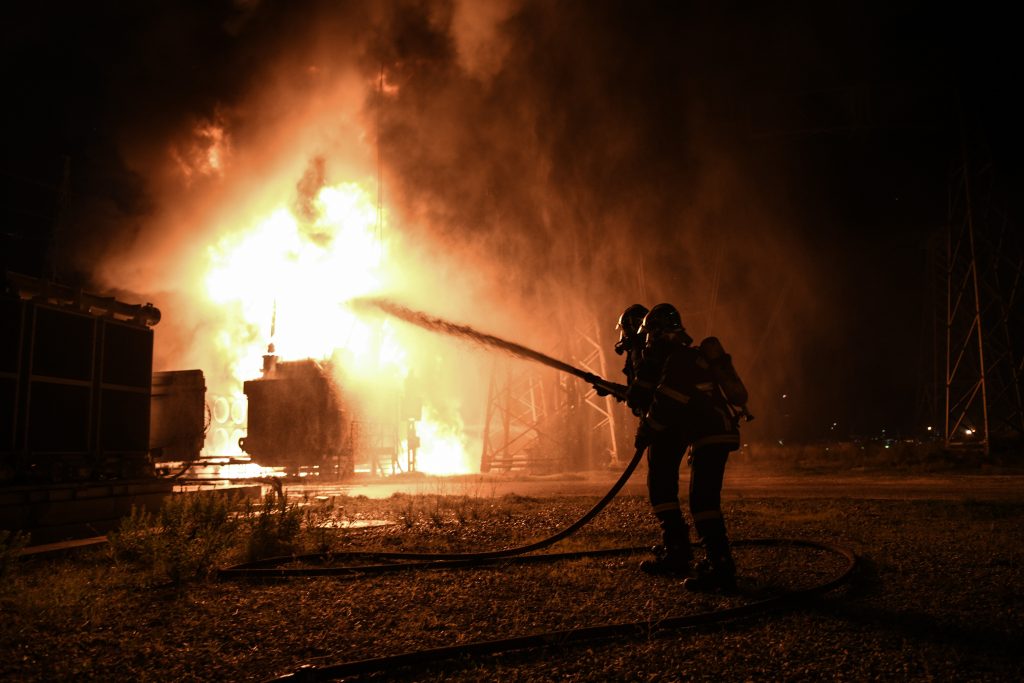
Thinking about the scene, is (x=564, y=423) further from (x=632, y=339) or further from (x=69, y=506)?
(x=632, y=339)

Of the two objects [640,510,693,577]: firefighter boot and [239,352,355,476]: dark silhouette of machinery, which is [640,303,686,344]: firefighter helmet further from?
[239,352,355,476]: dark silhouette of machinery

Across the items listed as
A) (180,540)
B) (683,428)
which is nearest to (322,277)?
(180,540)

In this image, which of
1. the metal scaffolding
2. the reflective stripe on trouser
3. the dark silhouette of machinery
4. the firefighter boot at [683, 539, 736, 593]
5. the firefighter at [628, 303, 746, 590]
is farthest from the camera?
the metal scaffolding

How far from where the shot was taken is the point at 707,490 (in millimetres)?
5582

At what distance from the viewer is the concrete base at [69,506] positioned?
8617 millimetres

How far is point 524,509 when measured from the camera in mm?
11312

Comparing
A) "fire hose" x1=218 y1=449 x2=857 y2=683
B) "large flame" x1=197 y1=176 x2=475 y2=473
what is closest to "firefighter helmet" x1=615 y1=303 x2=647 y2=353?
"fire hose" x1=218 y1=449 x2=857 y2=683

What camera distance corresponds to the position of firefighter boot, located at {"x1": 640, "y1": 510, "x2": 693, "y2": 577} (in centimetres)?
585

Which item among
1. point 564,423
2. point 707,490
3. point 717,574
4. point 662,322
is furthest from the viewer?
point 564,423

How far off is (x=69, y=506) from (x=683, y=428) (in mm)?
8309

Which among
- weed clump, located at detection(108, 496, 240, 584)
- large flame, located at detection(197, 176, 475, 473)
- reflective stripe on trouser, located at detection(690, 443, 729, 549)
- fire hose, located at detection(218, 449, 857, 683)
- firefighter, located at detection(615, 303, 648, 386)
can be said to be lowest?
fire hose, located at detection(218, 449, 857, 683)

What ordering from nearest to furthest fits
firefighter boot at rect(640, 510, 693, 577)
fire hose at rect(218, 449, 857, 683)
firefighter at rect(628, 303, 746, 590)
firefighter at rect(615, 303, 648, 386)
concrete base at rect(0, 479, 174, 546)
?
fire hose at rect(218, 449, 857, 683), firefighter at rect(628, 303, 746, 590), firefighter boot at rect(640, 510, 693, 577), firefighter at rect(615, 303, 648, 386), concrete base at rect(0, 479, 174, 546)

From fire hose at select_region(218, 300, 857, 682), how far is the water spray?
0.03m

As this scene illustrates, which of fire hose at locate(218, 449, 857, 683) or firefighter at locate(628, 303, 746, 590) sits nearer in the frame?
fire hose at locate(218, 449, 857, 683)
